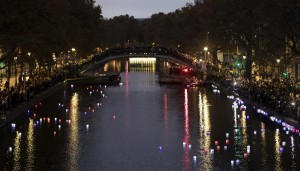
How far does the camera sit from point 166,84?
96.3 meters

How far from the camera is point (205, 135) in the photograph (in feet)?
132

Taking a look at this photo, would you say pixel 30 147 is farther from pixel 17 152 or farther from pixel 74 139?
pixel 74 139

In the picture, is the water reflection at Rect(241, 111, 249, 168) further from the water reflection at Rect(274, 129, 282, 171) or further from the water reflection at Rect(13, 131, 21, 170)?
the water reflection at Rect(13, 131, 21, 170)

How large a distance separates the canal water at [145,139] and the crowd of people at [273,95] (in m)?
1.52

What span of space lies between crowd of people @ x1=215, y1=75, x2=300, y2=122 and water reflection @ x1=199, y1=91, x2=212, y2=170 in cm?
430

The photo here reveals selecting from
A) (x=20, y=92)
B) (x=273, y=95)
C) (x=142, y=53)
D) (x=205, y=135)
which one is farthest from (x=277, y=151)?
(x=142, y=53)

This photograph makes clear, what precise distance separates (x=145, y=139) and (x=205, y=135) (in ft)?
12.8

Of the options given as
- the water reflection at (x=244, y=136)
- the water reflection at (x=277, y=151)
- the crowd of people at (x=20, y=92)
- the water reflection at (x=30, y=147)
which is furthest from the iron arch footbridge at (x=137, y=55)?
the water reflection at (x=277, y=151)

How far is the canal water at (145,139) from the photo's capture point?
102ft

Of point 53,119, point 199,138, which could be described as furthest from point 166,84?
point 199,138

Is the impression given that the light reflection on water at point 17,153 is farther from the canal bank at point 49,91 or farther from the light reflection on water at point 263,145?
the light reflection on water at point 263,145

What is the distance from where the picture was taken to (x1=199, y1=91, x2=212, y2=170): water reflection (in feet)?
102

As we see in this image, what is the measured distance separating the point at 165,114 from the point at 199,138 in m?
13.9

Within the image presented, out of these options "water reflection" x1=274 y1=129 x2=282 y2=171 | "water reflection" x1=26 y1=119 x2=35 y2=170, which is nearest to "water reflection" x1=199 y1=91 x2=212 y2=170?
"water reflection" x1=274 y1=129 x2=282 y2=171
